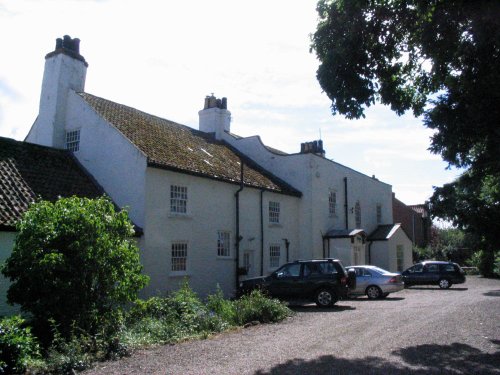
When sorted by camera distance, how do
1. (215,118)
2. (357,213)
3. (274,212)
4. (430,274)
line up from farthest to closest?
(357,213) < (215,118) < (430,274) < (274,212)

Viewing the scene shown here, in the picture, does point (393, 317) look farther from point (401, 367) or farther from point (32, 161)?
point (32, 161)

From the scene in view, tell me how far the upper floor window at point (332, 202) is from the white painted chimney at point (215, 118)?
24.4ft

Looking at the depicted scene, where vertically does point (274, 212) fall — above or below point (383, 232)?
above

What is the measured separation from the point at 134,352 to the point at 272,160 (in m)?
19.0

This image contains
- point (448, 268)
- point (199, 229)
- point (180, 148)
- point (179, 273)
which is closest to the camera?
point (179, 273)

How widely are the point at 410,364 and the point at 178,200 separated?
1231 cm

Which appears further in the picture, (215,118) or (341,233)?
(215,118)

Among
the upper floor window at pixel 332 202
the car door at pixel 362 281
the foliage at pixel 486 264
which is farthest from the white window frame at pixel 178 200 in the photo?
the foliage at pixel 486 264

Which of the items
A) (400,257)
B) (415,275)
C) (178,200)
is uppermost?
(178,200)

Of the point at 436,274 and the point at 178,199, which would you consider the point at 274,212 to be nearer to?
the point at 178,199

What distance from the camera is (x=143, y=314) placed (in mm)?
12633

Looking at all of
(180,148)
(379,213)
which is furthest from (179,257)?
(379,213)

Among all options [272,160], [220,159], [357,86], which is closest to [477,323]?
Result: [357,86]

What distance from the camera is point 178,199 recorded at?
19062 mm
